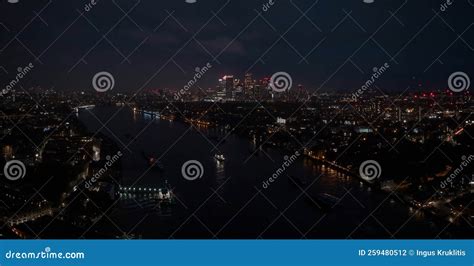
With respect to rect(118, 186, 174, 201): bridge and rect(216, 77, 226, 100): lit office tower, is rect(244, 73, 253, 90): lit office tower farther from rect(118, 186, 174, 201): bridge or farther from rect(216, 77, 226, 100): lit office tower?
rect(118, 186, 174, 201): bridge

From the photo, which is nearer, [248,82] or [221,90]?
[248,82]

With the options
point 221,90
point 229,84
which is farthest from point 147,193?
point 229,84

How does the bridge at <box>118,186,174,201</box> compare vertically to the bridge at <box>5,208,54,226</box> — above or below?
above

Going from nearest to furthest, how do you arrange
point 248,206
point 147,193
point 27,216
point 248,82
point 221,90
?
point 27,216, point 248,82, point 221,90, point 248,206, point 147,193

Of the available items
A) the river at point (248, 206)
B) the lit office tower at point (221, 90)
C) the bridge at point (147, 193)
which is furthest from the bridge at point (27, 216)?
the lit office tower at point (221, 90)

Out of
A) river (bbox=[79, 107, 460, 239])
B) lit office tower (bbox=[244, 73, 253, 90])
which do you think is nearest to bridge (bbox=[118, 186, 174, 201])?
river (bbox=[79, 107, 460, 239])

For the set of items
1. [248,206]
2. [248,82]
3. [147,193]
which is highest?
[248,82]

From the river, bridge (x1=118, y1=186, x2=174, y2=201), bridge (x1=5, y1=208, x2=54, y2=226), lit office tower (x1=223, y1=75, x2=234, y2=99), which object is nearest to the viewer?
bridge (x1=5, y1=208, x2=54, y2=226)

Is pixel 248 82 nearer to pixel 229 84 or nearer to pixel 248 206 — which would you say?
pixel 229 84

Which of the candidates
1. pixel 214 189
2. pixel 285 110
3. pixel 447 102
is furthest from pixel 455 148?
pixel 214 189

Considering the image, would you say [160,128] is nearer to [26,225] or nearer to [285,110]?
[285,110]

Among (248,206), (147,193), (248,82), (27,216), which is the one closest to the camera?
(27,216)
